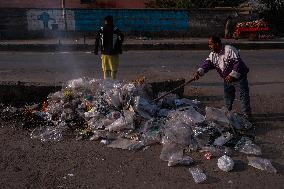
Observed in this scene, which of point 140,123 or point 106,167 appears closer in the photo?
point 106,167

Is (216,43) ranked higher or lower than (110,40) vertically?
higher

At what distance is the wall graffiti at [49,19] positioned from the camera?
907 inches

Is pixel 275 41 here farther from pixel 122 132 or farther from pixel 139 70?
pixel 122 132

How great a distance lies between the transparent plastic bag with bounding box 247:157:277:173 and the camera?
19.9 feet

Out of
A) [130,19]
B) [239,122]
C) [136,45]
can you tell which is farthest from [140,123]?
[130,19]

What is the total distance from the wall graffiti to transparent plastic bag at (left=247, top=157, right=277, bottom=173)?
1792 centimetres

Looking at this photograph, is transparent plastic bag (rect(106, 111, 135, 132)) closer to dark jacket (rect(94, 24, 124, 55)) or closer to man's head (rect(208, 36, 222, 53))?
man's head (rect(208, 36, 222, 53))

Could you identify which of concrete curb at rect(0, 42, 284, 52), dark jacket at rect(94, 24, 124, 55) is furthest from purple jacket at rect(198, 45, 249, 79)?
concrete curb at rect(0, 42, 284, 52)

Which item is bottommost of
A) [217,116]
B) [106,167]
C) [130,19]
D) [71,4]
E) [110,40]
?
[106,167]

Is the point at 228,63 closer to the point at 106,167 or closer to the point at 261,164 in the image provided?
the point at 261,164

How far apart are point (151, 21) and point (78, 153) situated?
17.1 meters

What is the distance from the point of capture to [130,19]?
76.0 feet

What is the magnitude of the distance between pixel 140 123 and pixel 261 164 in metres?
2.10

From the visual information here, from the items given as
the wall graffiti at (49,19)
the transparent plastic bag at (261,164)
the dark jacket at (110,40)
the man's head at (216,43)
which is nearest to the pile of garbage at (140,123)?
the transparent plastic bag at (261,164)
